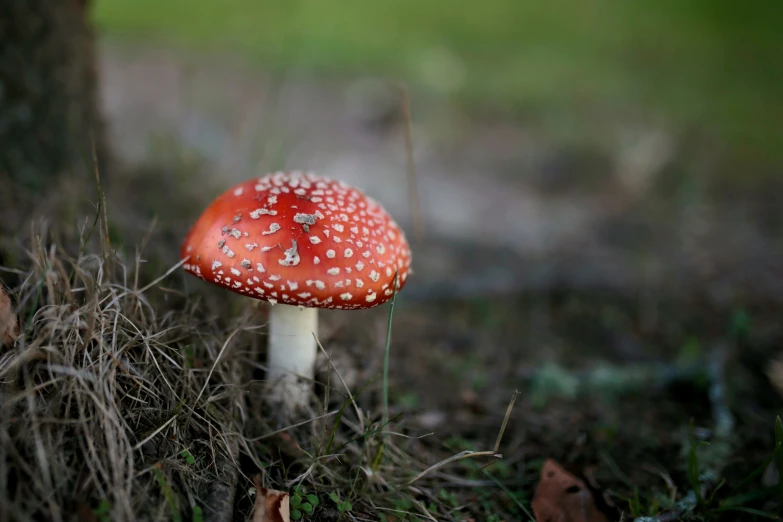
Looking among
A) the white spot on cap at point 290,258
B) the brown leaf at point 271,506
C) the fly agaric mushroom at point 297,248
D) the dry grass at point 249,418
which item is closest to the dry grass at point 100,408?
the dry grass at point 249,418

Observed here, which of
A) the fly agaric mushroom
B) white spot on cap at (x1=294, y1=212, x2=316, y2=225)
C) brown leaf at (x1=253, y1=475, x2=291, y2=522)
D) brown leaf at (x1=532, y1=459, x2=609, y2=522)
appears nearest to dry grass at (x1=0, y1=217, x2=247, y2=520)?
brown leaf at (x1=253, y1=475, x2=291, y2=522)

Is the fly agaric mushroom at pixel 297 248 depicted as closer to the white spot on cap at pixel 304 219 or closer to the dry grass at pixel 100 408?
the white spot on cap at pixel 304 219

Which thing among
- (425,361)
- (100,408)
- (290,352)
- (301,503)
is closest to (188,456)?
(100,408)

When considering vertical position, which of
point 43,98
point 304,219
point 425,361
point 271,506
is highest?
point 43,98

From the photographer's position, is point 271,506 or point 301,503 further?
point 301,503

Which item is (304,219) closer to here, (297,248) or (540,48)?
(297,248)

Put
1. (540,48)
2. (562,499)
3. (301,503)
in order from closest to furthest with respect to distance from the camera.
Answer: (301,503) → (562,499) → (540,48)

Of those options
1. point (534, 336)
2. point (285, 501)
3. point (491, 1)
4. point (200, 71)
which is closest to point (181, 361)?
point (285, 501)
